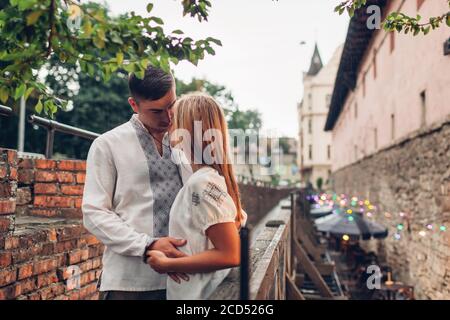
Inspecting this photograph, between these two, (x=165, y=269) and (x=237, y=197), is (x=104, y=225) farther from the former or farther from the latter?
(x=237, y=197)

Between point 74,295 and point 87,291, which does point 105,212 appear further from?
point 87,291

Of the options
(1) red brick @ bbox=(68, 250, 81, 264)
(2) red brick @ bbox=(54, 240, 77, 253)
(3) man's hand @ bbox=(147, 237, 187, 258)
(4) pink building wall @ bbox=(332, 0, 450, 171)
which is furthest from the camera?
(4) pink building wall @ bbox=(332, 0, 450, 171)

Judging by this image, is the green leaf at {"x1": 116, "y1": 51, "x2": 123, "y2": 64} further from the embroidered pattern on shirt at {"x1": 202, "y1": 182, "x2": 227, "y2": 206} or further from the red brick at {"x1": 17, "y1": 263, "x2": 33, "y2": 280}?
the red brick at {"x1": 17, "y1": 263, "x2": 33, "y2": 280}

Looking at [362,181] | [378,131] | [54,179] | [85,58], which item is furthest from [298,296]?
[362,181]

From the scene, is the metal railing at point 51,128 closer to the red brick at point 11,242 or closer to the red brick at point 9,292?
the red brick at point 11,242

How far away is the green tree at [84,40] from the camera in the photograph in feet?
4.97

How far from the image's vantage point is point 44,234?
111 inches

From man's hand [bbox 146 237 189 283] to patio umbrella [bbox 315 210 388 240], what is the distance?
29.8 ft

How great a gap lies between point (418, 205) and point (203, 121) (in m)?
8.11

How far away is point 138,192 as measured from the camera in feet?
6.24

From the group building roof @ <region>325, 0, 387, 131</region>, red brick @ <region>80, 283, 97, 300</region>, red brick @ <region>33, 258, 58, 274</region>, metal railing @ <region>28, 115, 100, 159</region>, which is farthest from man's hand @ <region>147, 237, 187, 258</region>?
building roof @ <region>325, 0, 387, 131</region>

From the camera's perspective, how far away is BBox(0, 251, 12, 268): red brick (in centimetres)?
240

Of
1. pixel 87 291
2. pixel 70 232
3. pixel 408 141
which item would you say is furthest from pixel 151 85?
pixel 408 141
